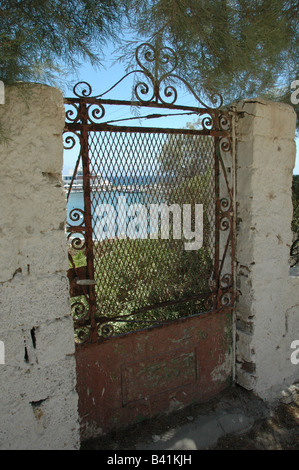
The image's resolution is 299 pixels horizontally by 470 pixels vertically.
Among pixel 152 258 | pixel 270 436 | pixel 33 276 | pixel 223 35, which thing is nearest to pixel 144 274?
pixel 152 258

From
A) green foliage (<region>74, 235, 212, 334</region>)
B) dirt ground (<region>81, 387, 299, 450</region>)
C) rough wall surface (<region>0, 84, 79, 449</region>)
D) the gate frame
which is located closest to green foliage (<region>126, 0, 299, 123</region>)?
the gate frame

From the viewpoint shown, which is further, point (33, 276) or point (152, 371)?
point (152, 371)

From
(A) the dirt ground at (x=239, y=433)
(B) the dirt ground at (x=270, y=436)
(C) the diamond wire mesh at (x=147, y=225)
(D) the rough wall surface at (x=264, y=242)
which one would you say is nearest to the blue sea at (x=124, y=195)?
(C) the diamond wire mesh at (x=147, y=225)

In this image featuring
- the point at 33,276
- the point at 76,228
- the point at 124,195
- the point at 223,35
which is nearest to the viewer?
the point at 33,276

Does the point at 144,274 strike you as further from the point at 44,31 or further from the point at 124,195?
the point at 44,31

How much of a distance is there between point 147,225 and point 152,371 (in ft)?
3.64

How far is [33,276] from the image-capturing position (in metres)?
2.07

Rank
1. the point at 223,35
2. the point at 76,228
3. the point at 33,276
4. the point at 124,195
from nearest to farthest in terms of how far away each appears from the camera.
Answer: the point at 33,276 → the point at 76,228 → the point at 124,195 → the point at 223,35

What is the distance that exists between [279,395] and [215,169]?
81.7 inches

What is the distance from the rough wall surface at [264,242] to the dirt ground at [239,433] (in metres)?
0.14

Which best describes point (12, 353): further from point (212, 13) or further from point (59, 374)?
point (212, 13)

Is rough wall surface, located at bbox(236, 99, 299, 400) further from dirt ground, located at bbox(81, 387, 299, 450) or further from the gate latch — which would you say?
the gate latch
